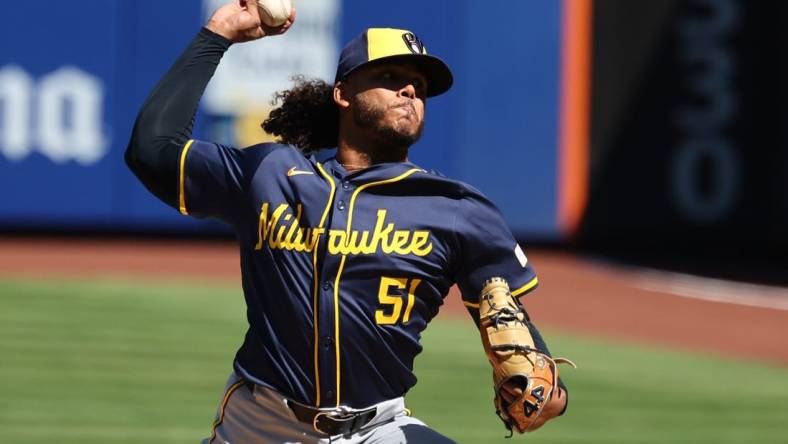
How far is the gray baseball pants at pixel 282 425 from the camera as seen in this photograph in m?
3.99

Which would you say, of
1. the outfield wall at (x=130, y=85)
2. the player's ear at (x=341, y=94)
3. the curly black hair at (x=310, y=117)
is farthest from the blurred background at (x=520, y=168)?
the player's ear at (x=341, y=94)

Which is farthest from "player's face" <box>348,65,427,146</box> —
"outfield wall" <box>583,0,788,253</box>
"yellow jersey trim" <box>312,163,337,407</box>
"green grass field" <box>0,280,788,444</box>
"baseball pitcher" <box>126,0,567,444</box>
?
"outfield wall" <box>583,0,788,253</box>

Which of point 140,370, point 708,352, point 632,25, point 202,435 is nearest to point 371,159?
point 202,435

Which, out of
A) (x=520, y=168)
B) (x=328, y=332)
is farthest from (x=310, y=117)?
(x=520, y=168)

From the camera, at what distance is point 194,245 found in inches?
696

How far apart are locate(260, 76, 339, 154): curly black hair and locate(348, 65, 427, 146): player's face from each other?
335mm

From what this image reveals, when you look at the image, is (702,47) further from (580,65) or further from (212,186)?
(212,186)

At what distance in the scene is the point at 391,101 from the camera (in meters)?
4.10

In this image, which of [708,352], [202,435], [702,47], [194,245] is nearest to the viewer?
[202,435]

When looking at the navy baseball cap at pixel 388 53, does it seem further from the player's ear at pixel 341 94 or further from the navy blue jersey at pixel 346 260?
the navy blue jersey at pixel 346 260

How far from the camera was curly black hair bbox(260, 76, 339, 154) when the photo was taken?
4523 millimetres

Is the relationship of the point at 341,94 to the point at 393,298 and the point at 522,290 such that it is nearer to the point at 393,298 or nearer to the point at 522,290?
the point at 393,298

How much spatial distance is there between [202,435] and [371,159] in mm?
3788

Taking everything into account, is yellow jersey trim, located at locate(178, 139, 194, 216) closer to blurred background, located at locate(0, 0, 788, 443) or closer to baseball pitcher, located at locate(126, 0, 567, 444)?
baseball pitcher, located at locate(126, 0, 567, 444)
